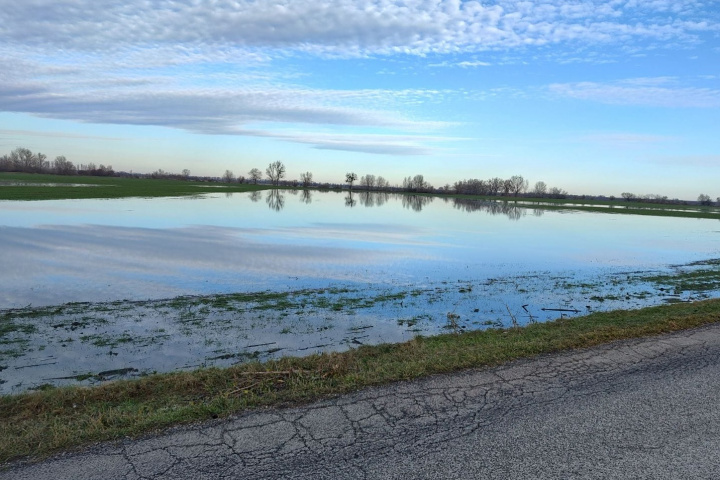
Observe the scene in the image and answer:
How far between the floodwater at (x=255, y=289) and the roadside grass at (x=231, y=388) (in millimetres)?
1484

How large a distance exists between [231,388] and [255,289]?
321 inches

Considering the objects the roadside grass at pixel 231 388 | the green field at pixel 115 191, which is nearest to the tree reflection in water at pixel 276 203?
the green field at pixel 115 191

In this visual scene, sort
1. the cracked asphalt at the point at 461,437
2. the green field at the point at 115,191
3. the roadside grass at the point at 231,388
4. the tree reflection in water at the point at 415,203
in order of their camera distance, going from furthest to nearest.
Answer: the tree reflection in water at the point at 415,203 < the green field at the point at 115,191 < the roadside grass at the point at 231,388 < the cracked asphalt at the point at 461,437

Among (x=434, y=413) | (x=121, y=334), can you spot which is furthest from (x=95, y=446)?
(x=121, y=334)

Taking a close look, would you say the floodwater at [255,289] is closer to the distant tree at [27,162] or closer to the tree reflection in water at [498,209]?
the tree reflection in water at [498,209]

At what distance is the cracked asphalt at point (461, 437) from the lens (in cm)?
421

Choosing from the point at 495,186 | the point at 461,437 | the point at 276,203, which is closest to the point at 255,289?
the point at 461,437

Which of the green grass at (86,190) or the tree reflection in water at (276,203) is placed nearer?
the green grass at (86,190)

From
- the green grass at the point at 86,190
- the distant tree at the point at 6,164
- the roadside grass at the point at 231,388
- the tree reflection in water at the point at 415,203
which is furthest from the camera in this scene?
the distant tree at the point at 6,164

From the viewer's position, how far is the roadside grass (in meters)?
4.93

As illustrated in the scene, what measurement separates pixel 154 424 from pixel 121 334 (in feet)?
17.4

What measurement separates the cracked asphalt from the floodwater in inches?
136

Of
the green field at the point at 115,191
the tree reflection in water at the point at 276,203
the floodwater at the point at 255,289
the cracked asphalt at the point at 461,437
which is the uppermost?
the green field at the point at 115,191

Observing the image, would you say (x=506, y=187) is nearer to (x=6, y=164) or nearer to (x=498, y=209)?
(x=498, y=209)
